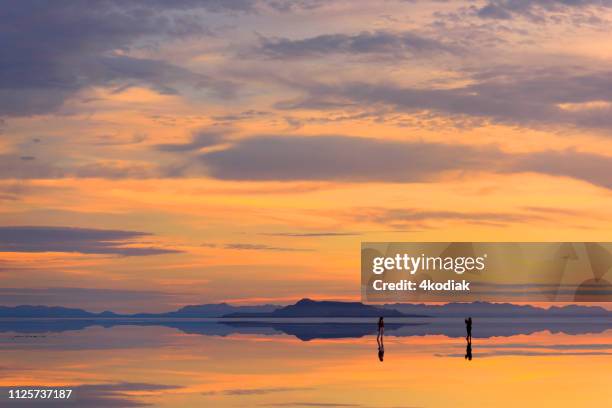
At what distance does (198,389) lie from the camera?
4372 cm

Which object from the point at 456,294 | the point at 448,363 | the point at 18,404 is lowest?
the point at 18,404

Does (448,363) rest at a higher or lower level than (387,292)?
lower

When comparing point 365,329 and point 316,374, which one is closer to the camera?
point 316,374

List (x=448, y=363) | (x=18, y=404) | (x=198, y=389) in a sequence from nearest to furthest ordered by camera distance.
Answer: (x=18, y=404)
(x=198, y=389)
(x=448, y=363)

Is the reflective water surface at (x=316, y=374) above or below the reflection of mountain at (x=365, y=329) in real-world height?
below

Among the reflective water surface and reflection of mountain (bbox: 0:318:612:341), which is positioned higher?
reflection of mountain (bbox: 0:318:612:341)

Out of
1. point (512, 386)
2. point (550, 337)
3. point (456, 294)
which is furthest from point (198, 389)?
point (550, 337)

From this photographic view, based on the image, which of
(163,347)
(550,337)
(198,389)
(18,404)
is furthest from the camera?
(550,337)

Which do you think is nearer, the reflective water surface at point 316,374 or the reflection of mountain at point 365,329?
the reflective water surface at point 316,374

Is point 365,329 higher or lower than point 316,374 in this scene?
higher

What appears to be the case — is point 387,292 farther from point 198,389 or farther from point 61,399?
point 61,399

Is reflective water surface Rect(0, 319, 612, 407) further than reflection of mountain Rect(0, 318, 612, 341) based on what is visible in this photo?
No

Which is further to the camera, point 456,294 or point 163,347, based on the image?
point 163,347

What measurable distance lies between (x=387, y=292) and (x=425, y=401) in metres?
15.1
